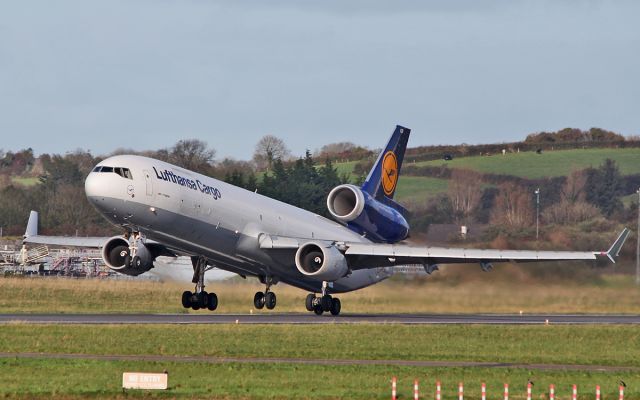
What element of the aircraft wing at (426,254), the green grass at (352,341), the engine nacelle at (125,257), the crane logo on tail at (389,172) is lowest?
the green grass at (352,341)

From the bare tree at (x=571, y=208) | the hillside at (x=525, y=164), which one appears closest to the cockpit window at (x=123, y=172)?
the bare tree at (x=571, y=208)

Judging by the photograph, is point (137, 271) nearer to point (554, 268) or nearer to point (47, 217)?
point (554, 268)

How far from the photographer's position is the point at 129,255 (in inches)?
1956

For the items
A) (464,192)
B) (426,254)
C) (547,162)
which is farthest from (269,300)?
(547,162)

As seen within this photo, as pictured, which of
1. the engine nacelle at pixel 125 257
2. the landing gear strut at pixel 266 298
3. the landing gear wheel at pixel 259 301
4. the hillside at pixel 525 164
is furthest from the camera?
the hillside at pixel 525 164

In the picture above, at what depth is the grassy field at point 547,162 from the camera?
127688mm

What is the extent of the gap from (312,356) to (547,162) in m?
101

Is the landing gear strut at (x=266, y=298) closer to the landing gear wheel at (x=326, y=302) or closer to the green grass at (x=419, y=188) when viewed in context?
the landing gear wheel at (x=326, y=302)

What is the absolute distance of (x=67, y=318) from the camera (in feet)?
165

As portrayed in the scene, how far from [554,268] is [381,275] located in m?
8.37

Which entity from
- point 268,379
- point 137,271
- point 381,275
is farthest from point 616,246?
point 268,379

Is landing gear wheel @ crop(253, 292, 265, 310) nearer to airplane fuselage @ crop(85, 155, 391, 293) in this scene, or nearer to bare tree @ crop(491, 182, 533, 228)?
airplane fuselage @ crop(85, 155, 391, 293)

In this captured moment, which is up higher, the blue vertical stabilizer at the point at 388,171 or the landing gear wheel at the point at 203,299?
the blue vertical stabilizer at the point at 388,171

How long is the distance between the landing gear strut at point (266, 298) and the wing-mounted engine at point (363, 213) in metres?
6.06
